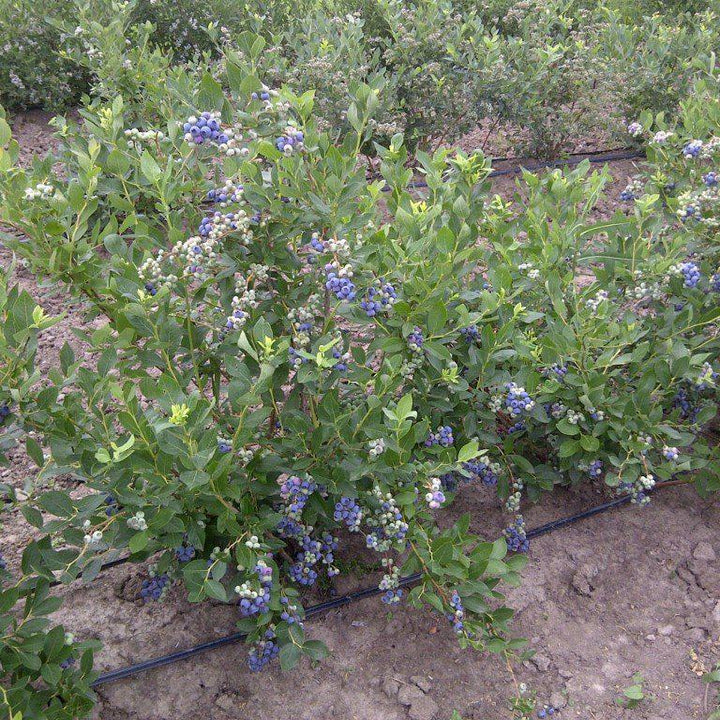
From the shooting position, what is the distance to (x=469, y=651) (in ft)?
8.30

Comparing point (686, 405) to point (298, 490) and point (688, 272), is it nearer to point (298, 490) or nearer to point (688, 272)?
point (688, 272)

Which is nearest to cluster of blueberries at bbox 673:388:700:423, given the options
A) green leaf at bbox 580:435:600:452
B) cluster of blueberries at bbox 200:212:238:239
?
green leaf at bbox 580:435:600:452

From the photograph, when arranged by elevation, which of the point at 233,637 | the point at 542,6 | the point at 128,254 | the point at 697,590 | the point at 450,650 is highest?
the point at 128,254

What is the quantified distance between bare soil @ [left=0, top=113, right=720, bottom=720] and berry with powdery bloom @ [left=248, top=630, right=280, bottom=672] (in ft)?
0.49

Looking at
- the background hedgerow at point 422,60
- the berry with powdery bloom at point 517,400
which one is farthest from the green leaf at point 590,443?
the background hedgerow at point 422,60

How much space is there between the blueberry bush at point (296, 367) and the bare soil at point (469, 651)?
6.0 inches

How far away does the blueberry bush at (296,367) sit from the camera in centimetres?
197

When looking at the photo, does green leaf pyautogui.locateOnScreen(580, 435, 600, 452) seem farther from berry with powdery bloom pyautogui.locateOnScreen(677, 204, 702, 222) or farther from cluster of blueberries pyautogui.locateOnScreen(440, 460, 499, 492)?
berry with powdery bloom pyautogui.locateOnScreen(677, 204, 702, 222)

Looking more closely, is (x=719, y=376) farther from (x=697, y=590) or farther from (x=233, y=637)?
(x=233, y=637)

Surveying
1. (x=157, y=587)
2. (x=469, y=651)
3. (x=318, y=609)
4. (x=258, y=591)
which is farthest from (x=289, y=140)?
(x=469, y=651)

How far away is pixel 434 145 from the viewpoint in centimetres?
562

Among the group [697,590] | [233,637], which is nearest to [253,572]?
[233,637]

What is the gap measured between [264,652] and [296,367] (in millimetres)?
888

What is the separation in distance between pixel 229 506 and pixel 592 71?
416cm
